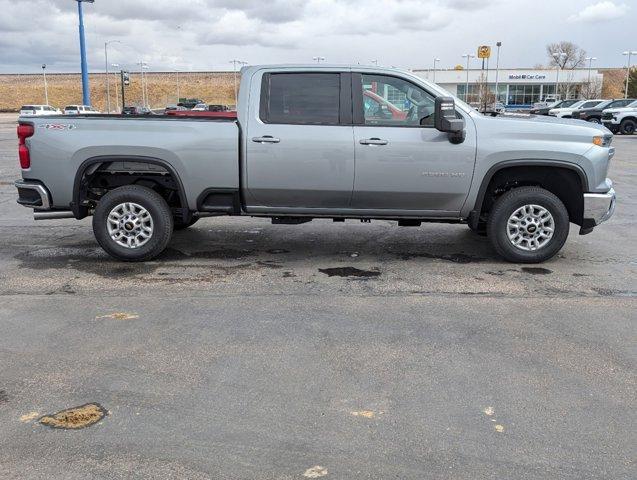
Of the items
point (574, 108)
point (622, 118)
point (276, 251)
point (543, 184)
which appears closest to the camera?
point (543, 184)

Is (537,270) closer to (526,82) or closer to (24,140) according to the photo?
(24,140)

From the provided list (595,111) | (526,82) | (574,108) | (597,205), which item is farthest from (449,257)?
(526,82)

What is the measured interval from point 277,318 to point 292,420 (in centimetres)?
167

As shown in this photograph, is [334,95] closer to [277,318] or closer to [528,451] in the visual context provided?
[277,318]

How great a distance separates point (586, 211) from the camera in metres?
6.56

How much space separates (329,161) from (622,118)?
31.7 meters

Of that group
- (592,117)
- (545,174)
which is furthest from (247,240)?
(592,117)

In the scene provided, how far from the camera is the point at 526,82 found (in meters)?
91.1

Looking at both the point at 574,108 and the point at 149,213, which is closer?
the point at 149,213

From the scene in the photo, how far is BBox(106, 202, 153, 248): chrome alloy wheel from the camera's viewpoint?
668 centimetres

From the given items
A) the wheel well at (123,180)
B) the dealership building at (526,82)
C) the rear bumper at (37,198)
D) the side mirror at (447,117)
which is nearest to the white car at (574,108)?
the side mirror at (447,117)

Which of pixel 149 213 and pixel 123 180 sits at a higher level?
pixel 123 180

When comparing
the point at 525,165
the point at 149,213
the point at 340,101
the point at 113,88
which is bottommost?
the point at 149,213

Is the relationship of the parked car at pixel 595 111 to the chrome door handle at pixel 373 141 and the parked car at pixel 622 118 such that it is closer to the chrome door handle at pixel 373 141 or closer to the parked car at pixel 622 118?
the parked car at pixel 622 118
